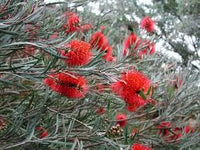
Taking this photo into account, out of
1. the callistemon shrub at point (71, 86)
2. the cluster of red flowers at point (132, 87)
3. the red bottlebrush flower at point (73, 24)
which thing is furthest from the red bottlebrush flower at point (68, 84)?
the red bottlebrush flower at point (73, 24)

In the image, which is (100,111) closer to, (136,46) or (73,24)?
(136,46)

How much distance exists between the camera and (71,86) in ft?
5.29

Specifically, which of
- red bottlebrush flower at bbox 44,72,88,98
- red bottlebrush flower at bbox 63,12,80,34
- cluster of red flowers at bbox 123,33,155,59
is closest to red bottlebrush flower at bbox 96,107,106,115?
cluster of red flowers at bbox 123,33,155,59

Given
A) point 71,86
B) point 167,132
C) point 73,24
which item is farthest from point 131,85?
point 167,132

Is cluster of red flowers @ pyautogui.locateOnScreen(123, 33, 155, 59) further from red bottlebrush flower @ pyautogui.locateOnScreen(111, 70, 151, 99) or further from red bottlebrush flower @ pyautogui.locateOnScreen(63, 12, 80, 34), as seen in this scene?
red bottlebrush flower @ pyautogui.locateOnScreen(111, 70, 151, 99)

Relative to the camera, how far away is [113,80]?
1.60 metres

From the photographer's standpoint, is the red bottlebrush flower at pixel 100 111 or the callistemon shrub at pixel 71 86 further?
the red bottlebrush flower at pixel 100 111

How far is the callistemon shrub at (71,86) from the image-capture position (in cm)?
157

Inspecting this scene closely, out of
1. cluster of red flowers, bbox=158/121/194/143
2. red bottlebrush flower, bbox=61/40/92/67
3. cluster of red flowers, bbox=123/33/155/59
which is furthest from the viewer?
cluster of red flowers, bbox=158/121/194/143

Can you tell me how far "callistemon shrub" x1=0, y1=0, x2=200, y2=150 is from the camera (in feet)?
5.15

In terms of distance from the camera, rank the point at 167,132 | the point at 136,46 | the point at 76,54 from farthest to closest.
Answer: the point at 167,132, the point at 136,46, the point at 76,54

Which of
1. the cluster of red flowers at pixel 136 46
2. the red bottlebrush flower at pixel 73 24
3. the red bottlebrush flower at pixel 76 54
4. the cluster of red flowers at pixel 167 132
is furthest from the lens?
the cluster of red flowers at pixel 167 132

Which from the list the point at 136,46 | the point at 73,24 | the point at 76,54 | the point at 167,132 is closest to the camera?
the point at 76,54

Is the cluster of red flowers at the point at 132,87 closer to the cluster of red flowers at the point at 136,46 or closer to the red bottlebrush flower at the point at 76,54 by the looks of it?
the red bottlebrush flower at the point at 76,54
